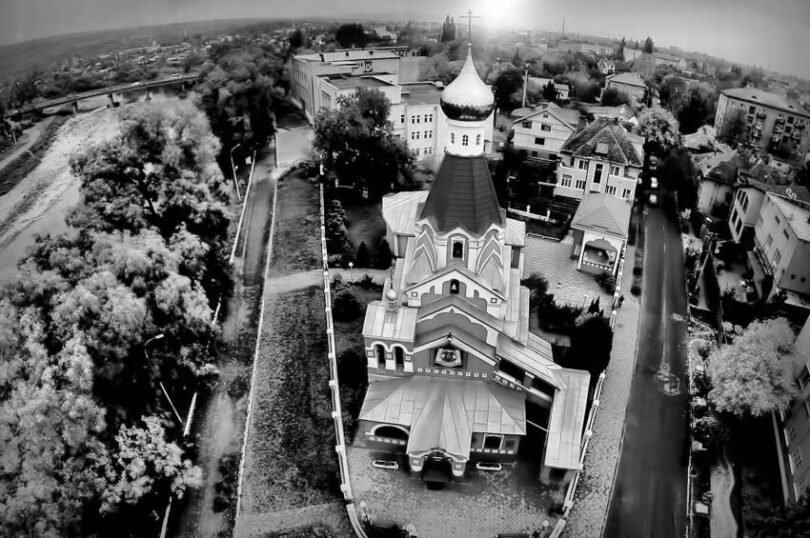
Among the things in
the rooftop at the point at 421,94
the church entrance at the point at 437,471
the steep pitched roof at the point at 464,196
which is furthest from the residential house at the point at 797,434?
the rooftop at the point at 421,94

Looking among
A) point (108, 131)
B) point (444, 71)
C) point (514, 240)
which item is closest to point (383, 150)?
point (514, 240)

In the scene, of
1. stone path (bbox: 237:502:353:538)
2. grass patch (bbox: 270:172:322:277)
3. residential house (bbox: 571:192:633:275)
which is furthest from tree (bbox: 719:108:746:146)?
stone path (bbox: 237:502:353:538)

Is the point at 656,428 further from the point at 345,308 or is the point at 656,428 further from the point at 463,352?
the point at 345,308

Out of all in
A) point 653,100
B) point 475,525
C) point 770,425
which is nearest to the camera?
point 475,525

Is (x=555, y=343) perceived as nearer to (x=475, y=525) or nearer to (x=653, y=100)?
(x=475, y=525)

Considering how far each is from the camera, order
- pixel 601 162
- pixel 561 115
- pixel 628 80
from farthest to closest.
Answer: pixel 628 80, pixel 561 115, pixel 601 162

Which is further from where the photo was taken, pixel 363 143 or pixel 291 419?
pixel 363 143

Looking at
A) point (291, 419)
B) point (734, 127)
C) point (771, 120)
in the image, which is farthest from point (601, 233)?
point (734, 127)
